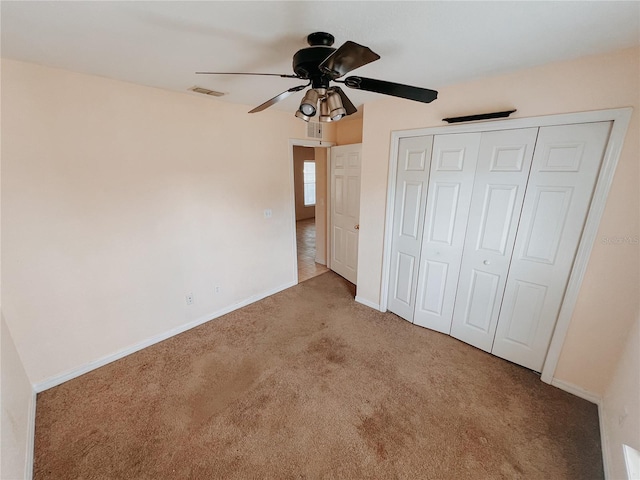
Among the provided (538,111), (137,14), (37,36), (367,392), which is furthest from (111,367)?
(538,111)

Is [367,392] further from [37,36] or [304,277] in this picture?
[37,36]

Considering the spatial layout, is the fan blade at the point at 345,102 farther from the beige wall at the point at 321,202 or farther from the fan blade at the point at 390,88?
the beige wall at the point at 321,202

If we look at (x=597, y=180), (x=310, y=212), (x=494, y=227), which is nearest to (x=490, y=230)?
(x=494, y=227)

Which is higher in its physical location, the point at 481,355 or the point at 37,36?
the point at 37,36

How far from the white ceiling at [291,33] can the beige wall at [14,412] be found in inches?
72.8

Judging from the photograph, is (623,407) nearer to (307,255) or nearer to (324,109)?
(324,109)

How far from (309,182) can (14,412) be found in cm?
743

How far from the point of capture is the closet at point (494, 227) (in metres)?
1.89

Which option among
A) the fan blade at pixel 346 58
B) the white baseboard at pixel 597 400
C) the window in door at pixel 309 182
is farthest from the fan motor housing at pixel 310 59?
the window in door at pixel 309 182

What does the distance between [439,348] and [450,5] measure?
2560 mm

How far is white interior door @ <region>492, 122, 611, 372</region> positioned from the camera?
180 cm

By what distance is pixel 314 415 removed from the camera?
1.86 metres

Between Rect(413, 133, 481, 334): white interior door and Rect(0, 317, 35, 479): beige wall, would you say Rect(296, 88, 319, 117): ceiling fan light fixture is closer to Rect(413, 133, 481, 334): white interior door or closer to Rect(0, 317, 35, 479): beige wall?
Rect(413, 133, 481, 334): white interior door

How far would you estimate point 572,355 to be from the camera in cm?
201
